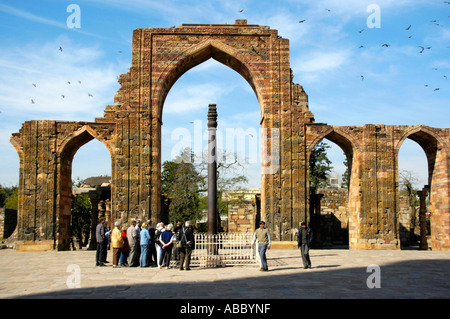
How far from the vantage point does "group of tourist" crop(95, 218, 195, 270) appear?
1158cm

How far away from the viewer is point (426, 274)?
10.3m

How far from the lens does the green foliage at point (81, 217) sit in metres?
28.1

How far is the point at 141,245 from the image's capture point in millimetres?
11930

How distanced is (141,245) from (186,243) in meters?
1.57

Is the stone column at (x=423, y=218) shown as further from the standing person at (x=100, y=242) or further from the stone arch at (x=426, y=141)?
the standing person at (x=100, y=242)

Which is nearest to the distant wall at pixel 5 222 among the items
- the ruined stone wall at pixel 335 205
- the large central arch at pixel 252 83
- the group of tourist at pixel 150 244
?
the large central arch at pixel 252 83

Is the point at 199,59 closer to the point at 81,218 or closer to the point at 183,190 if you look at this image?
the point at 183,190

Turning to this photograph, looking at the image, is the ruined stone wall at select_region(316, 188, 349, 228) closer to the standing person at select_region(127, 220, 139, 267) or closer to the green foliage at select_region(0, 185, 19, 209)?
the standing person at select_region(127, 220, 139, 267)

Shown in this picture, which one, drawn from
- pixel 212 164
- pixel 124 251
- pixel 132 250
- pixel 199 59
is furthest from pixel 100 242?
pixel 199 59

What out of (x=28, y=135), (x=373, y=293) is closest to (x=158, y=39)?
(x=28, y=135)

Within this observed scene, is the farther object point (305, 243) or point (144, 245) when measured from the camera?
point (144, 245)

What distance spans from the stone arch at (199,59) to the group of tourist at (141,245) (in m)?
8.12
